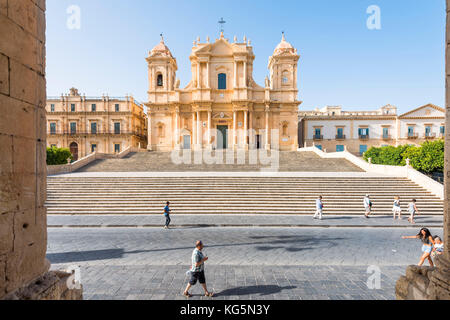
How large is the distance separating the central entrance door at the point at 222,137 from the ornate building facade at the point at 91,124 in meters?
15.4

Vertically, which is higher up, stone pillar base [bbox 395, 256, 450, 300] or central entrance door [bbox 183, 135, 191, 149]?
central entrance door [bbox 183, 135, 191, 149]

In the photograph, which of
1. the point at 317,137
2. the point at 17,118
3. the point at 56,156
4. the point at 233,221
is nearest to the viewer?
the point at 17,118

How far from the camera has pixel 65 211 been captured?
13133mm

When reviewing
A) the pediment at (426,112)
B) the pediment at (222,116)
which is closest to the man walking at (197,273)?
the pediment at (222,116)

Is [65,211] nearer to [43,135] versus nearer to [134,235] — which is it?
[134,235]

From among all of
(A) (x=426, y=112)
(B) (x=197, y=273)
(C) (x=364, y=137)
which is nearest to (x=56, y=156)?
(B) (x=197, y=273)

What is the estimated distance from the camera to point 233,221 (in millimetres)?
11266

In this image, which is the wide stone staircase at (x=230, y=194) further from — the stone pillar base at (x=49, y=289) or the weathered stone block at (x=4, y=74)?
the weathered stone block at (x=4, y=74)

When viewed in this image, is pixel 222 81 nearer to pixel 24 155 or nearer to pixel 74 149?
pixel 74 149

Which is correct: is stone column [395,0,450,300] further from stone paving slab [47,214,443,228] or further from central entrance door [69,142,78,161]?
central entrance door [69,142,78,161]

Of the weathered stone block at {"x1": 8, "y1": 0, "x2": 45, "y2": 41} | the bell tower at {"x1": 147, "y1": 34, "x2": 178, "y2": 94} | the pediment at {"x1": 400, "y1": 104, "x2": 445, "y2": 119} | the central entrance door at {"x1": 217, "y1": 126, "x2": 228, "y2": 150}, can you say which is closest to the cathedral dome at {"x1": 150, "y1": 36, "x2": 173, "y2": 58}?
the bell tower at {"x1": 147, "y1": 34, "x2": 178, "y2": 94}

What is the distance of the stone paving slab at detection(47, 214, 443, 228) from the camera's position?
35.0 ft

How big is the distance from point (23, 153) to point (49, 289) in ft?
4.74
